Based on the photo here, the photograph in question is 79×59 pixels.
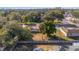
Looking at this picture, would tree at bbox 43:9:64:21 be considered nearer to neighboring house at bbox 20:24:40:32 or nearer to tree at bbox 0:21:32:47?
neighboring house at bbox 20:24:40:32

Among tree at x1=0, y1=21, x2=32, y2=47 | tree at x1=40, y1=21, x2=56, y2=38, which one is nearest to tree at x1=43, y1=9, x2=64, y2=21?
tree at x1=40, y1=21, x2=56, y2=38

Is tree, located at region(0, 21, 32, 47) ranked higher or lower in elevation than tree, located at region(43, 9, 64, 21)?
lower

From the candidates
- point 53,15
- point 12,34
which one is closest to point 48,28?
point 53,15

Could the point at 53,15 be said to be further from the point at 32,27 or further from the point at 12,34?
the point at 12,34

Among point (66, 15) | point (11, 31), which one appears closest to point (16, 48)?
point (11, 31)

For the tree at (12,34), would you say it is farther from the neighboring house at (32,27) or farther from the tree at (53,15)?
the tree at (53,15)

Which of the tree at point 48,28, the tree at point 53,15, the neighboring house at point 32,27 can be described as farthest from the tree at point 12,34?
the tree at point 53,15

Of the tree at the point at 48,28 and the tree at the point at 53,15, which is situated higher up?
the tree at the point at 53,15

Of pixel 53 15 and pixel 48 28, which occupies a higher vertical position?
pixel 53 15
